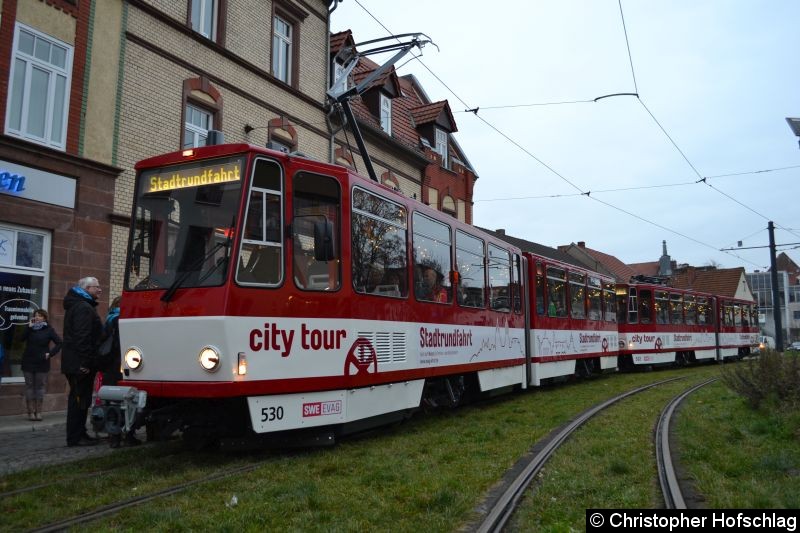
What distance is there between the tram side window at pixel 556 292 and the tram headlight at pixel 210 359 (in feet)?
32.0

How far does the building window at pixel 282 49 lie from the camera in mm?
16656

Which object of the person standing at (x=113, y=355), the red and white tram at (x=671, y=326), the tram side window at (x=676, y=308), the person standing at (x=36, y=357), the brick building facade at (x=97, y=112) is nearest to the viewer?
the person standing at (x=113, y=355)

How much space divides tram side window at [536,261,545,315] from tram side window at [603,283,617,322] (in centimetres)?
511

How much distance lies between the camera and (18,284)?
1049cm

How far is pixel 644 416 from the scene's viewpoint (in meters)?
9.66

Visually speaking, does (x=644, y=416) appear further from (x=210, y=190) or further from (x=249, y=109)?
(x=249, y=109)

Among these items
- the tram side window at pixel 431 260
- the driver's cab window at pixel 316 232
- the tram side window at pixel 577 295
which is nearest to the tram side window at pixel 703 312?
the tram side window at pixel 577 295

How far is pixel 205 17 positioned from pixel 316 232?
1025cm

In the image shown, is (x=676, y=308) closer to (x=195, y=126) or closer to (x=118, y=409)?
(x=195, y=126)

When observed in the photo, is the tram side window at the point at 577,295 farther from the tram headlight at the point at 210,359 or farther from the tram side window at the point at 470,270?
the tram headlight at the point at 210,359

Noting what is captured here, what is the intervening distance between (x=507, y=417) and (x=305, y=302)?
442 centimetres

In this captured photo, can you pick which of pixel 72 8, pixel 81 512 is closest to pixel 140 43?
pixel 72 8

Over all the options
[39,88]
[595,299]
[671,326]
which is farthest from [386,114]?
[39,88]

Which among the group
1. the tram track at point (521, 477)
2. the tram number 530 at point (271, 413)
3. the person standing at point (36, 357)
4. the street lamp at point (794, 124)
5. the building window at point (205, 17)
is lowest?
the tram track at point (521, 477)
